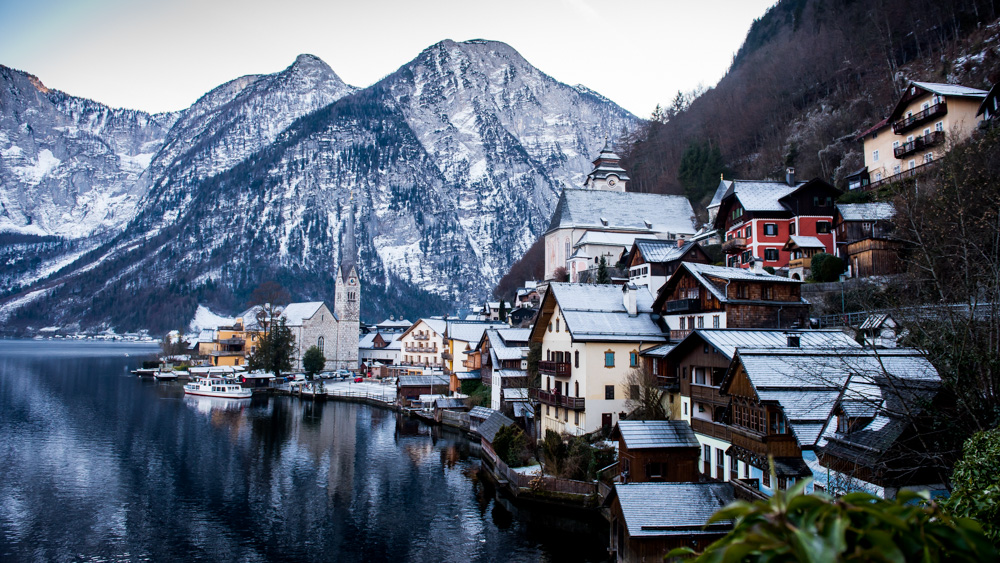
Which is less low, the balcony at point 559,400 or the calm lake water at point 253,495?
the balcony at point 559,400

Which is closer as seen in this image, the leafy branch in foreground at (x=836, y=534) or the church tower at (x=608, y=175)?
the leafy branch in foreground at (x=836, y=534)

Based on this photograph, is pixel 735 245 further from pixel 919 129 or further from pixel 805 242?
pixel 919 129

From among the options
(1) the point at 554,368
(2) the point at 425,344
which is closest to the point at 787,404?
(1) the point at 554,368

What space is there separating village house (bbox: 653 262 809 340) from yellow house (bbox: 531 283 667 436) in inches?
106

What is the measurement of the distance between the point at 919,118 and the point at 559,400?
29876 mm

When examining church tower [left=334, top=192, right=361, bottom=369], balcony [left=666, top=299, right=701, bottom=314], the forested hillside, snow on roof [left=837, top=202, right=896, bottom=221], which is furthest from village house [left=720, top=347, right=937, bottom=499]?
church tower [left=334, top=192, right=361, bottom=369]

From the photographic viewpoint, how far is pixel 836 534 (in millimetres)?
2373

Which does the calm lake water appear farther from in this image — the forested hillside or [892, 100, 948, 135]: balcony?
the forested hillside

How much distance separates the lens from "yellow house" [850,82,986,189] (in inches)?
1430

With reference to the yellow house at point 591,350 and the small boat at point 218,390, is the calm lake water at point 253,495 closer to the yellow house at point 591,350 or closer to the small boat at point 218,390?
the yellow house at point 591,350

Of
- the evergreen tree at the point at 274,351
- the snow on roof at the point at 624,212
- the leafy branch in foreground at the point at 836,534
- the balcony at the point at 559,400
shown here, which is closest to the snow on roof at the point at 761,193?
the balcony at the point at 559,400

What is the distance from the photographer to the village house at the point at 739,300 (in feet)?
91.2

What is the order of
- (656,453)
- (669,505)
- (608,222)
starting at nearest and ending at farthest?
(669,505) → (656,453) → (608,222)

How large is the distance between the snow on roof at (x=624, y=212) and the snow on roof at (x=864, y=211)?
28797 mm
